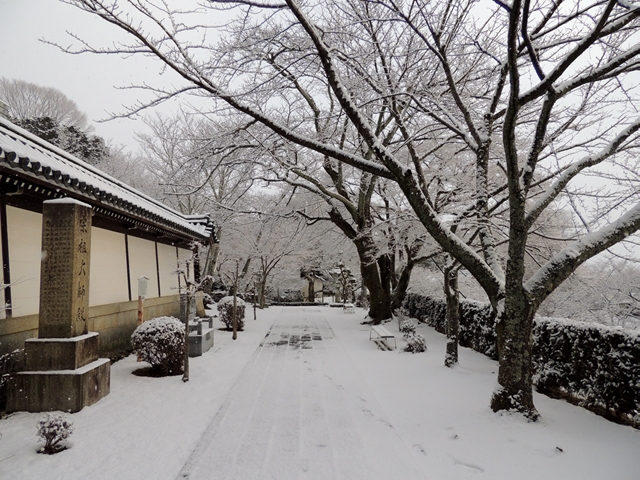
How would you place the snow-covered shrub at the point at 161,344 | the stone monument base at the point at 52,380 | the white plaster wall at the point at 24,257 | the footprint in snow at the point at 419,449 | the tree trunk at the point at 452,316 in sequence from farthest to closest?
1. the tree trunk at the point at 452,316
2. the snow-covered shrub at the point at 161,344
3. the white plaster wall at the point at 24,257
4. the stone monument base at the point at 52,380
5. the footprint in snow at the point at 419,449

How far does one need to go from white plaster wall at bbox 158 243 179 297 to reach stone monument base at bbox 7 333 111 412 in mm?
6753

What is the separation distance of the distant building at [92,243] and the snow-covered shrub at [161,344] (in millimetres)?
1385

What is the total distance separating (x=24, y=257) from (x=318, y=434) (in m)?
5.44

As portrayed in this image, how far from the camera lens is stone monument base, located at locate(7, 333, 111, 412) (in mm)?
5215

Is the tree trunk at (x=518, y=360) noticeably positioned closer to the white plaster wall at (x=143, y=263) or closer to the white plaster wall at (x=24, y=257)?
the white plaster wall at (x=24, y=257)

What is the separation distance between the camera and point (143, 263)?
10.7m

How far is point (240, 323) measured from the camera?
14.9 m

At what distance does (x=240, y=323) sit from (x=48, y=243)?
9.96 meters

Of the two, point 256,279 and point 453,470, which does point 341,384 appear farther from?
point 256,279

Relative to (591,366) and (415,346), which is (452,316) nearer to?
(415,346)

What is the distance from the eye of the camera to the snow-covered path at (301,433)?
3.85 metres

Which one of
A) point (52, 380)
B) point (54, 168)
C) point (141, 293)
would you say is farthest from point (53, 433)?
point (141, 293)

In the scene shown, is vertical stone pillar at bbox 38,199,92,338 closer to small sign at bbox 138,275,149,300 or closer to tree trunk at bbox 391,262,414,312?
small sign at bbox 138,275,149,300

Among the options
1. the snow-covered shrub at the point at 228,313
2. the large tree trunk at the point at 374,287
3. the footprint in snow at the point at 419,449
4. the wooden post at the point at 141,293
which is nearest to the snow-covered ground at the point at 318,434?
the footprint in snow at the point at 419,449
